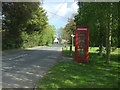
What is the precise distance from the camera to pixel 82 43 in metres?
12.1

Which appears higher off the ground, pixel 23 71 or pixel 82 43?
pixel 82 43

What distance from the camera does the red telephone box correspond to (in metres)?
11.8

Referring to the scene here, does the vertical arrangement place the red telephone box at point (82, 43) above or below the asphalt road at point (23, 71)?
above

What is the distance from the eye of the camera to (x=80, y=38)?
12023 mm

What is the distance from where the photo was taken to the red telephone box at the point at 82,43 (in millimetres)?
11797

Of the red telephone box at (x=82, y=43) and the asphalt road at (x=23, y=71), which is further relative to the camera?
the red telephone box at (x=82, y=43)

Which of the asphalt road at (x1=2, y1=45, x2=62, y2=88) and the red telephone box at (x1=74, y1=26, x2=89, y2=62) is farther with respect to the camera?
the red telephone box at (x1=74, y1=26, x2=89, y2=62)

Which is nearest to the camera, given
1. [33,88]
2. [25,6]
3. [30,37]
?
[33,88]

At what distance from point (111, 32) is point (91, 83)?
6.85 metres

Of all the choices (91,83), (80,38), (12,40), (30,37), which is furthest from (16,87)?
(30,37)

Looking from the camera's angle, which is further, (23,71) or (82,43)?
(82,43)

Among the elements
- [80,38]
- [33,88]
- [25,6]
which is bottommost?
[33,88]

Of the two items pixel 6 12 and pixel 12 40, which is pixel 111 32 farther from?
pixel 12 40

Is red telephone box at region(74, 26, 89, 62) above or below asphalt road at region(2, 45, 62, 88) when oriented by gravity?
above
